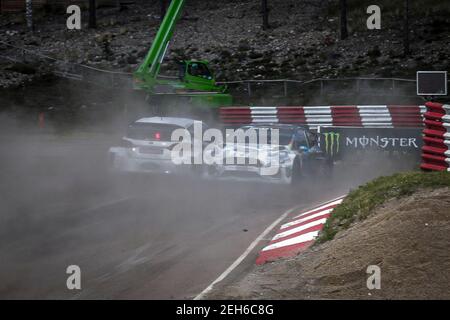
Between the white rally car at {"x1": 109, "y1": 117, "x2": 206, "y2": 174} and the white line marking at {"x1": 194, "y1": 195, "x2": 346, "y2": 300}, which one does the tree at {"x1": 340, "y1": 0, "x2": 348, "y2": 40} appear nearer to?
the white rally car at {"x1": 109, "y1": 117, "x2": 206, "y2": 174}

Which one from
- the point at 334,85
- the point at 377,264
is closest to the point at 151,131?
the point at 377,264

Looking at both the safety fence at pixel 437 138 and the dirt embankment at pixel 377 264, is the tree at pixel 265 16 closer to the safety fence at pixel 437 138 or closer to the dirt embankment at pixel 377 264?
the safety fence at pixel 437 138

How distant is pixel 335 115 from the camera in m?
27.3

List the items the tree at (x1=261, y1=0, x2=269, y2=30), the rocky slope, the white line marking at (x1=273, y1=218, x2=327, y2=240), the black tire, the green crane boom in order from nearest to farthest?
the white line marking at (x1=273, y1=218, x2=327, y2=240) < the black tire < the green crane boom < the rocky slope < the tree at (x1=261, y1=0, x2=269, y2=30)

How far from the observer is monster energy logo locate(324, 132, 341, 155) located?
73.3 feet

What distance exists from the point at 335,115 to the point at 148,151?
39.6 ft

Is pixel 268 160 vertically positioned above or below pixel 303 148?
below

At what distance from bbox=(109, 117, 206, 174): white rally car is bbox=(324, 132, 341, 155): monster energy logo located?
21.0ft

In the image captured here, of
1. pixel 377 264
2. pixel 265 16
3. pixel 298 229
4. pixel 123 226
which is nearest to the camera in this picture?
pixel 377 264

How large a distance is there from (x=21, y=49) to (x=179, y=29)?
1115cm

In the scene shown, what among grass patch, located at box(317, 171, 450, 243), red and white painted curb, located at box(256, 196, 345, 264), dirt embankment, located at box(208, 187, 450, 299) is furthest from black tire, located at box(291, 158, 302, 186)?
dirt embankment, located at box(208, 187, 450, 299)

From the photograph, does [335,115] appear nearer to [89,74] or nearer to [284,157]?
[284,157]

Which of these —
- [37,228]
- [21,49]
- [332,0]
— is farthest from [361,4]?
[37,228]

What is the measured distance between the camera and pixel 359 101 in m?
35.4
